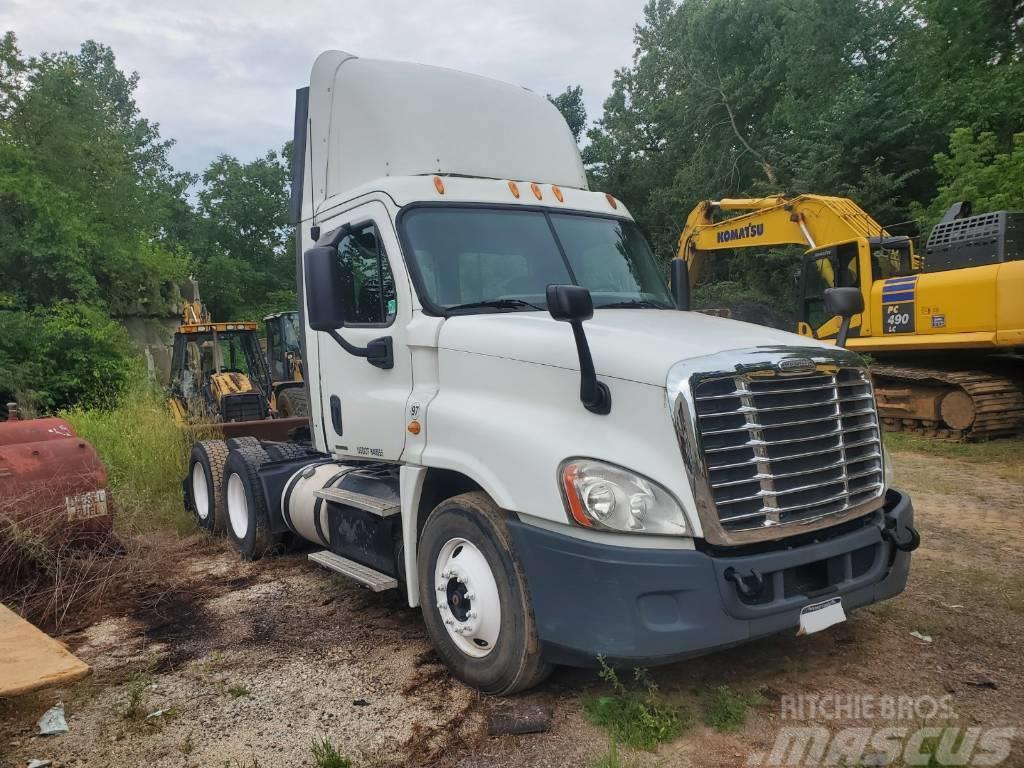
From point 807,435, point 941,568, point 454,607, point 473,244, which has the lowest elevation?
point 941,568

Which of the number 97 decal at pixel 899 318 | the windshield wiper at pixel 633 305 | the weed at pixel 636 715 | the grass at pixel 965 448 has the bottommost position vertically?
the grass at pixel 965 448

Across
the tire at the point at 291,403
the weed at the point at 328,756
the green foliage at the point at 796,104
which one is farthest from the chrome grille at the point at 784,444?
the green foliage at the point at 796,104

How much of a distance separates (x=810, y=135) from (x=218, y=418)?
63.3 feet

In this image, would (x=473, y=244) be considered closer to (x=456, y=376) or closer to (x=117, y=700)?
(x=456, y=376)

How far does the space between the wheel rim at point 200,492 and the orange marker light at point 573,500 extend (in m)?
5.09

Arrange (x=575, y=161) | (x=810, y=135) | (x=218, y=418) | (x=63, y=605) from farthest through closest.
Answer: (x=810, y=135), (x=218, y=418), (x=575, y=161), (x=63, y=605)

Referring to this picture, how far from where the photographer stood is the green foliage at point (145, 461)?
25.6ft

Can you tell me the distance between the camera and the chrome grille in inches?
129

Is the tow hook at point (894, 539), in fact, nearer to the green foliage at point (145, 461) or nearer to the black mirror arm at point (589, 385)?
the black mirror arm at point (589, 385)

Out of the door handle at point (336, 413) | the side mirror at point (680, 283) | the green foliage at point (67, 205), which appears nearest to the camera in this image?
the door handle at point (336, 413)

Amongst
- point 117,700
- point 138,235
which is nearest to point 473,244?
point 117,700

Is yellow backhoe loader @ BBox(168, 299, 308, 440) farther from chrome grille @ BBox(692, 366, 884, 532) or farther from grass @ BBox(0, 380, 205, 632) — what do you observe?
chrome grille @ BBox(692, 366, 884, 532)

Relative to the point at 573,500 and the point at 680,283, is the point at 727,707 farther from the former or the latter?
the point at 680,283

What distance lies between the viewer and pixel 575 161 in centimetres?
586
